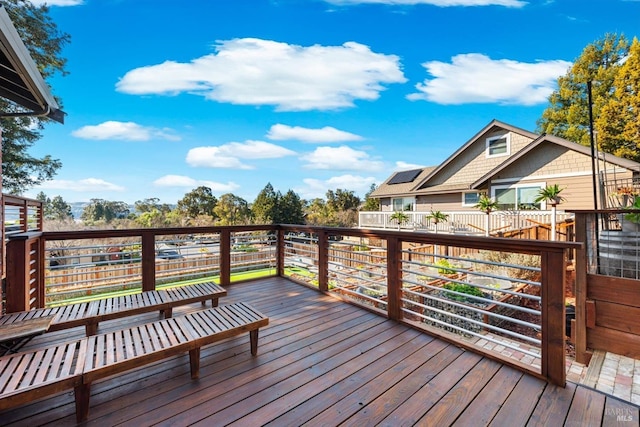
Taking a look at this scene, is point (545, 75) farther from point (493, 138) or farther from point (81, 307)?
point (81, 307)

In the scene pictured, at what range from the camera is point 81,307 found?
2760 mm

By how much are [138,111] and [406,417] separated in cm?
2010

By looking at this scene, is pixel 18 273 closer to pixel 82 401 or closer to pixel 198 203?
pixel 82 401

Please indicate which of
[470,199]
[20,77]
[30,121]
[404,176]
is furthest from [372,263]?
[404,176]

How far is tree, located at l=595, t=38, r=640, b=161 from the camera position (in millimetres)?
14133

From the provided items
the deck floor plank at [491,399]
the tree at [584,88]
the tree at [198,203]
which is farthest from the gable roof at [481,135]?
the tree at [198,203]

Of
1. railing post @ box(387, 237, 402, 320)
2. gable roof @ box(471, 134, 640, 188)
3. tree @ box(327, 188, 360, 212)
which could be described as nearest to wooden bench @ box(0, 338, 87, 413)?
railing post @ box(387, 237, 402, 320)

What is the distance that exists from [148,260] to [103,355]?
230 cm

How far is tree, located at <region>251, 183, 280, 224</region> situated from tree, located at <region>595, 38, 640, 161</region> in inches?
752

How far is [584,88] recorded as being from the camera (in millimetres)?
18000

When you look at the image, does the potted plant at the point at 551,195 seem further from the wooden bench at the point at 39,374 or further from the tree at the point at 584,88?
the wooden bench at the point at 39,374

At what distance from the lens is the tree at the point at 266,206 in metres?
20.7

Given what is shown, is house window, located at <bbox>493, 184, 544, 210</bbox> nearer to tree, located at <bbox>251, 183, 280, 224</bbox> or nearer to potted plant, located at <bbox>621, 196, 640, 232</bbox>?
potted plant, located at <bbox>621, 196, 640, 232</bbox>

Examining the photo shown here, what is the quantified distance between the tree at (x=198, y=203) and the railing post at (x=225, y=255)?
60.3ft
